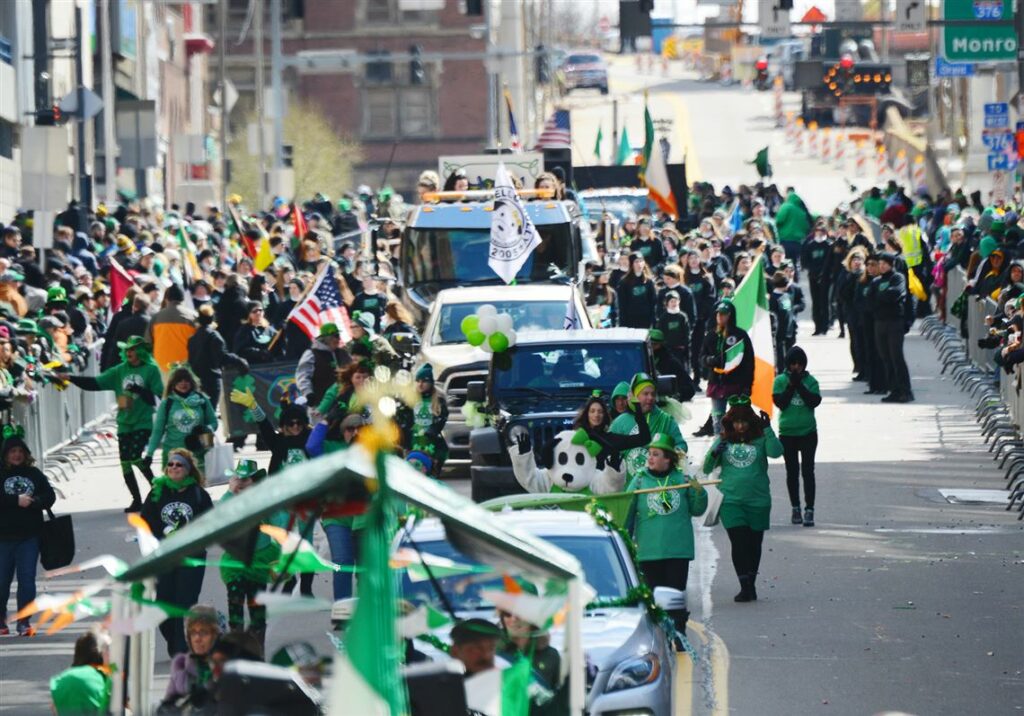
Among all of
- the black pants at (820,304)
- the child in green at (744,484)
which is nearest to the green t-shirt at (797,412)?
the child in green at (744,484)

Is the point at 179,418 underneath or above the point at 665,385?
underneath

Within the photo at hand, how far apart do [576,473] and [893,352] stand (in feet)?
42.3

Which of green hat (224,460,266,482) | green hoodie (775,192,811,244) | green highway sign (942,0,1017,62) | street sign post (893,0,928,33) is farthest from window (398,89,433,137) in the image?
green hat (224,460,266,482)

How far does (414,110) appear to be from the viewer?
319ft

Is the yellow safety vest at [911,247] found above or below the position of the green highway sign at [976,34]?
below

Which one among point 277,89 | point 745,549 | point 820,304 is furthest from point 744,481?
point 277,89

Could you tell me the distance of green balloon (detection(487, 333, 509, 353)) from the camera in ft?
68.0

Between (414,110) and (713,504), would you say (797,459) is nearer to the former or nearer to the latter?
(713,504)

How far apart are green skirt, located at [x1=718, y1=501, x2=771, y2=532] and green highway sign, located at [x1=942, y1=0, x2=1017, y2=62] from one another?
24065mm

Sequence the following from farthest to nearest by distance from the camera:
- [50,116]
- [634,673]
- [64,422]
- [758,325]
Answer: [50,116]
[64,422]
[758,325]
[634,673]

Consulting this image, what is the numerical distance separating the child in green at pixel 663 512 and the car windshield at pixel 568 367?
18.7 feet

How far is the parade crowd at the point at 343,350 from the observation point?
14.5m

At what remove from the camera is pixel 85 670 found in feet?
33.5

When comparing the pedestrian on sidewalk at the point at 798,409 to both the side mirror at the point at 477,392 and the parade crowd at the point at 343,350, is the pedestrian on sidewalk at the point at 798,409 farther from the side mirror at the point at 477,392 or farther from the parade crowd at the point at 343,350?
the side mirror at the point at 477,392
